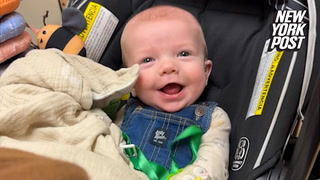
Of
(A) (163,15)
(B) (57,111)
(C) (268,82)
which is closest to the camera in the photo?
(B) (57,111)

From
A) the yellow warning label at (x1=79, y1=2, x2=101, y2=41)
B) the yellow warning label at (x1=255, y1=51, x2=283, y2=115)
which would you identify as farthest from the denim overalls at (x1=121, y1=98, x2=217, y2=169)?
the yellow warning label at (x1=79, y1=2, x2=101, y2=41)

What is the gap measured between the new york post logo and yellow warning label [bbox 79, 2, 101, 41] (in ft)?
1.51

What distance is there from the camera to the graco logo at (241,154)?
92 cm

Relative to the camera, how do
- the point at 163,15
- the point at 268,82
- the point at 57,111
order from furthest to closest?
the point at 163,15 < the point at 268,82 < the point at 57,111

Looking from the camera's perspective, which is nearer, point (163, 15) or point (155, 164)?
point (155, 164)

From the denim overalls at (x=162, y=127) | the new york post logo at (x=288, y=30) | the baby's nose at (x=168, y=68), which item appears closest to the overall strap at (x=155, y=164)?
the denim overalls at (x=162, y=127)

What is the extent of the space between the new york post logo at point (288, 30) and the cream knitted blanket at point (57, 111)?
375 mm

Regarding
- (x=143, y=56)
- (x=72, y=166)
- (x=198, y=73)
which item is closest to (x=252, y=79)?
(x=198, y=73)

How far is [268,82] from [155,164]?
30cm

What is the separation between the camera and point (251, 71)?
109 cm

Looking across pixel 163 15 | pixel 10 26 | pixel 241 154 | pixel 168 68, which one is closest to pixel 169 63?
pixel 168 68

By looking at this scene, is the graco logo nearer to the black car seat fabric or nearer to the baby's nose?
the black car seat fabric

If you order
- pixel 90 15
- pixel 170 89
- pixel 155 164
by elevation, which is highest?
pixel 90 15

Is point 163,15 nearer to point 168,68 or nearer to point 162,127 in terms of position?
point 168,68
